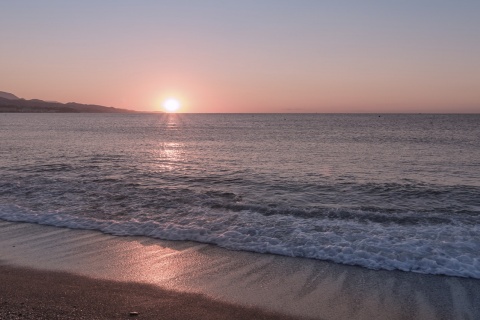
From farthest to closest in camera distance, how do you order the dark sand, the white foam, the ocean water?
the ocean water, the white foam, the dark sand

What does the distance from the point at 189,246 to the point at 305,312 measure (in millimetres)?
4425

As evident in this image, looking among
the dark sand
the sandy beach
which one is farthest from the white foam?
the dark sand

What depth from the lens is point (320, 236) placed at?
36.8ft

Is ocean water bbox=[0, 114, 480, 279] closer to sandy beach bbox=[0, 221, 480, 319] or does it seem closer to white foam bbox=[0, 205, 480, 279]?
white foam bbox=[0, 205, 480, 279]

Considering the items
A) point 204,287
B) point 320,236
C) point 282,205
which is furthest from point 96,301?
point 282,205

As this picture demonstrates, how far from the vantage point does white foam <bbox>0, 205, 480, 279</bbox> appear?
31.0ft

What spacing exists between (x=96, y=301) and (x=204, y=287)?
1953 millimetres

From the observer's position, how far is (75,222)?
12.8 m

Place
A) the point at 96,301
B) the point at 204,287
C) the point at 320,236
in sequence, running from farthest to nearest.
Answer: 1. the point at 320,236
2. the point at 204,287
3. the point at 96,301

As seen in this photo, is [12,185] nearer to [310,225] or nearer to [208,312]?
[310,225]

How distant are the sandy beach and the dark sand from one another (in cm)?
2

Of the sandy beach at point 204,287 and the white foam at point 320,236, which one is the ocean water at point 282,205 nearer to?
the white foam at point 320,236

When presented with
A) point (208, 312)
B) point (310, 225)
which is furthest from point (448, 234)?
point (208, 312)

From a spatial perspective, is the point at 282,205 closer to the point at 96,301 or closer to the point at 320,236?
the point at 320,236
